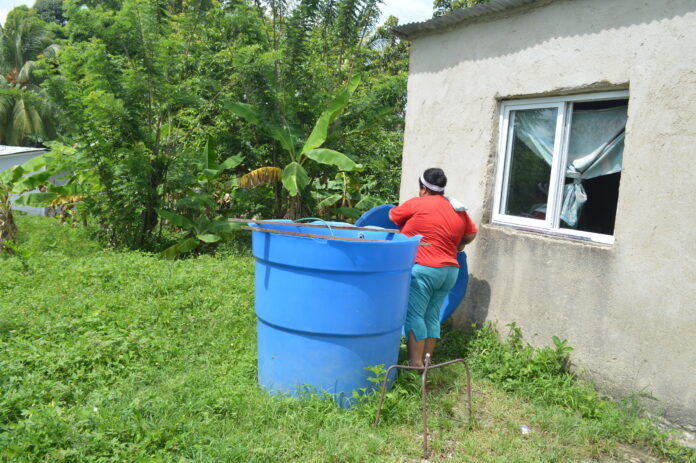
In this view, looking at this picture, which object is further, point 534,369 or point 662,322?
point 534,369

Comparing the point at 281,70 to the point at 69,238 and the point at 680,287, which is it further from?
the point at 680,287

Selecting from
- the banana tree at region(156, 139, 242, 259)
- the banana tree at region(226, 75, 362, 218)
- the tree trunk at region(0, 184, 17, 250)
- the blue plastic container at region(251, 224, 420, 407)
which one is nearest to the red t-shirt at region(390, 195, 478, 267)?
the blue plastic container at region(251, 224, 420, 407)

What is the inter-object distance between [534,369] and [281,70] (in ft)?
24.7

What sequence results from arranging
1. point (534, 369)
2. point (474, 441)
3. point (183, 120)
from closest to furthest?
point (474, 441), point (534, 369), point (183, 120)

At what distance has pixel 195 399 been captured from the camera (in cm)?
349

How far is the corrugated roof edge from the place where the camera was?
4586 mm

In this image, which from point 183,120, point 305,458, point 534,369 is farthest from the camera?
point 183,120

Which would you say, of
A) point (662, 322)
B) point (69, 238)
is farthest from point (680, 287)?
point (69, 238)

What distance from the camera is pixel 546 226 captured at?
4.55 m

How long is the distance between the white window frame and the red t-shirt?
32.7 inches

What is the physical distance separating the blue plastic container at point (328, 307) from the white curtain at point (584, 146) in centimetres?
165

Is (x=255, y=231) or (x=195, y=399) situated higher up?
(x=255, y=231)

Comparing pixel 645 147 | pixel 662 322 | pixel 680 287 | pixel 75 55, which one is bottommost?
pixel 662 322

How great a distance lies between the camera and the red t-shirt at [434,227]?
413cm
